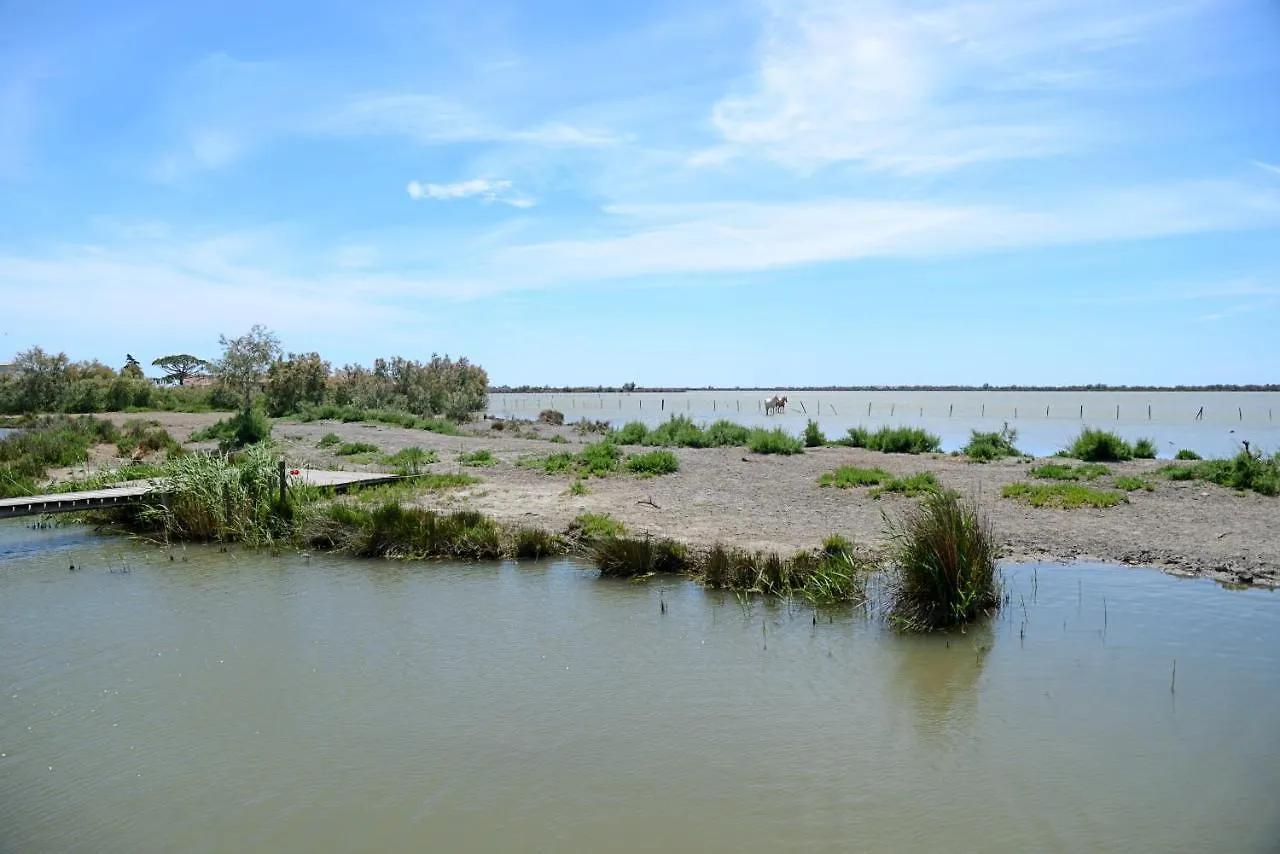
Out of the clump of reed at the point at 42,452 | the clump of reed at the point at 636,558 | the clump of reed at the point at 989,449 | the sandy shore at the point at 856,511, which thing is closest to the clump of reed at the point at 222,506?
the sandy shore at the point at 856,511

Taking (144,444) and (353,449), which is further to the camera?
(353,449)

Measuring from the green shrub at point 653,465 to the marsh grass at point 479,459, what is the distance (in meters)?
3.70

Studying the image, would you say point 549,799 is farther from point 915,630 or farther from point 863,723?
point 915,630

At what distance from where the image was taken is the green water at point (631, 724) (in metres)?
5.72

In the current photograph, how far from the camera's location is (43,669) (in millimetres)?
8477

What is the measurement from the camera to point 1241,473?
1672 centimetres

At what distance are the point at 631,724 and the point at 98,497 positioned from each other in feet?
38.3

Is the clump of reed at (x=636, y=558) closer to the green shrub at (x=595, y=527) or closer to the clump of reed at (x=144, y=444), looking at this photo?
the green shrub at (x=595, y=527)

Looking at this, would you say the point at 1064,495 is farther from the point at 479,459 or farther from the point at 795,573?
the point at 479,459

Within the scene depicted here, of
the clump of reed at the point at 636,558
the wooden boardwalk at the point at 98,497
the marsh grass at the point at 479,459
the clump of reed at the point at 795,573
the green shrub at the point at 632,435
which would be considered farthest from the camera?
the green shrub at the point at 632,435

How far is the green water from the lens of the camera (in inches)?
225

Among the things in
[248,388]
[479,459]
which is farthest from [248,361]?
[479,459]

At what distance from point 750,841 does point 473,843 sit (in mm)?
1736

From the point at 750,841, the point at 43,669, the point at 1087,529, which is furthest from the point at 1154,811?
the point at 43,669
